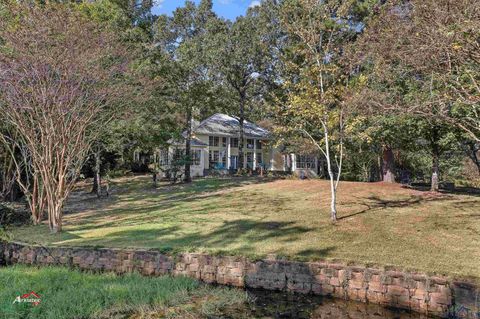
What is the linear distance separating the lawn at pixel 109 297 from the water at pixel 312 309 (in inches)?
16.7

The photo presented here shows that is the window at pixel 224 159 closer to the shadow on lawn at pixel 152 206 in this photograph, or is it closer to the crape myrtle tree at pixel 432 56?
the shadow on lawn at pixel 152 206

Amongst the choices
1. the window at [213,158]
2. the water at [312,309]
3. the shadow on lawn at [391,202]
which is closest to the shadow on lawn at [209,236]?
the water at [312,309]

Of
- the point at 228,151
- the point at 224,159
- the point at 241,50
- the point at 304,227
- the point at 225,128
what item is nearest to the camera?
the point at 304,227

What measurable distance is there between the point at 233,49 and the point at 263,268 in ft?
75.3

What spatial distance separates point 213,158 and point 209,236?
2725cm

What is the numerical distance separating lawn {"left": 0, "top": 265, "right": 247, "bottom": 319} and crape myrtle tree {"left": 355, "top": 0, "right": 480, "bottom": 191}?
19.8ft

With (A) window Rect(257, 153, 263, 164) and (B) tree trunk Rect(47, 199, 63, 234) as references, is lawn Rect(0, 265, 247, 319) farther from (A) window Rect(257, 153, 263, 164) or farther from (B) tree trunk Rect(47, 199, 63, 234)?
(A) window Rect(257, 153, 263, 164)

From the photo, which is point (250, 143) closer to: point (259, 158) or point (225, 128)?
point (259, 158)

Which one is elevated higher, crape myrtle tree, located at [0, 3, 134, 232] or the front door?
crape myrtle tree, located at [0, 3, 134, 232]

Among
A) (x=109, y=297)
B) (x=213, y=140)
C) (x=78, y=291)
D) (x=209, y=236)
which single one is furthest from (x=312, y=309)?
(x=213, y=140)

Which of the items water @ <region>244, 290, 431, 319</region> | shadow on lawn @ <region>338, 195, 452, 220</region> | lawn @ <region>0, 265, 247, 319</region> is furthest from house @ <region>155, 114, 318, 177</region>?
water @ <region>244, 290, 431, 319</region>

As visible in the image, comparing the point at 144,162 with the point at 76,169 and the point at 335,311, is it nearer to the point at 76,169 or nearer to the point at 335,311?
the point at 76,169

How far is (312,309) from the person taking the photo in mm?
7172

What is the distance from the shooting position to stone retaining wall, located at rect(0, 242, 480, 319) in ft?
22.7
